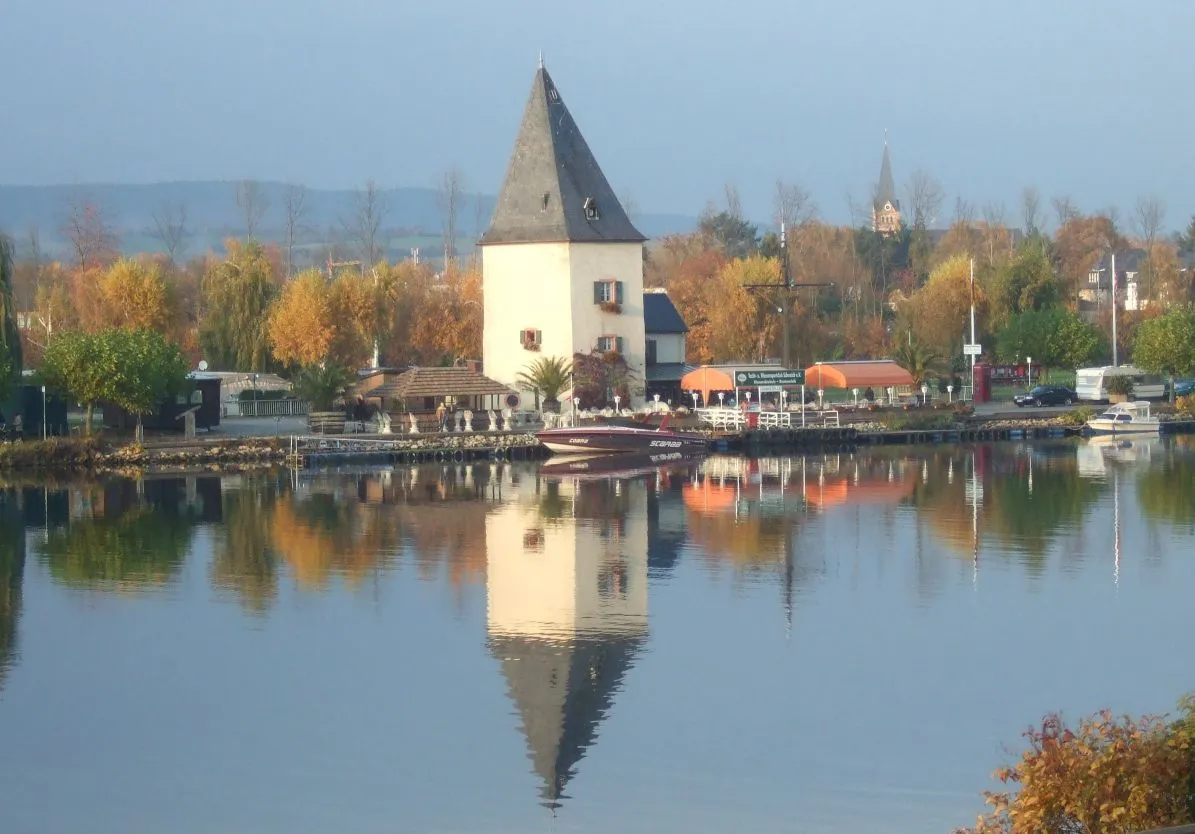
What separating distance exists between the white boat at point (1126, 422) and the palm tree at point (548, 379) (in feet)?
52.6

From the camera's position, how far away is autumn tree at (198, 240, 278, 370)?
193 ft

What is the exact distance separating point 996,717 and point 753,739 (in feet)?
8.55

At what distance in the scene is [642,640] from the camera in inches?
851

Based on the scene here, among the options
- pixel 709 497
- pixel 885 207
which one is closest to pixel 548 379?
pixel 709 497

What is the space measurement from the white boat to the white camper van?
5373 mm

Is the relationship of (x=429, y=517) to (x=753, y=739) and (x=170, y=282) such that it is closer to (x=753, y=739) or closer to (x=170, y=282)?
(x=753, y=739)

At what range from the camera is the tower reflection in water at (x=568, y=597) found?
17547mm

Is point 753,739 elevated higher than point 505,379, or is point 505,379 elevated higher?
point 505,379

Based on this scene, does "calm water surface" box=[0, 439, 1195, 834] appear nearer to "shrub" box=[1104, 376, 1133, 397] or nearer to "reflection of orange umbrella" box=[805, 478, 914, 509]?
"reflection of orange umbrella" box=[805, 478, 914, 509]

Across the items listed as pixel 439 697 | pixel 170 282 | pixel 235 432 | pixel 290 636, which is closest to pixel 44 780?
pixel 439 697

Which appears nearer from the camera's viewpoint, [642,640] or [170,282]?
[642,640]

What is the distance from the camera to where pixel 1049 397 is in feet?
189

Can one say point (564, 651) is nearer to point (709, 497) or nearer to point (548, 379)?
point (709, 497)

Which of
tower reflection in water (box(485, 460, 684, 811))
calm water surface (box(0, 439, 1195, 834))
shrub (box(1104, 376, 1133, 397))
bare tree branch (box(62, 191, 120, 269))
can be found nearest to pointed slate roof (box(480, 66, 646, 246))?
tower reflection in water (box(485, 460, 684, 811))
